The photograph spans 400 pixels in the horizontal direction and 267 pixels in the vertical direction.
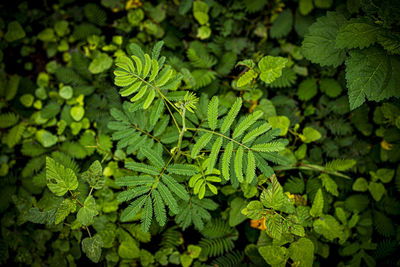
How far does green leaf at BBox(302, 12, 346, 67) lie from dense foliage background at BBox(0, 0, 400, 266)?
0.5 inches

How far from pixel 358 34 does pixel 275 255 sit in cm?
176

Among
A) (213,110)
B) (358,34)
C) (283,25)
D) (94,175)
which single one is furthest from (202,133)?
(283,25)

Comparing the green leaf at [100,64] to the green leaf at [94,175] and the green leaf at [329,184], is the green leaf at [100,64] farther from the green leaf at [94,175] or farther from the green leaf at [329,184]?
the green leaf at [329,184]

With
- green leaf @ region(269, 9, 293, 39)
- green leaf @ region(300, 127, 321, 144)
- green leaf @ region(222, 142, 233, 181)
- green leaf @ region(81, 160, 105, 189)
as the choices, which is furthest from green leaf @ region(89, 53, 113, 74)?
green leaf @ region(300, 127, 321, 144)

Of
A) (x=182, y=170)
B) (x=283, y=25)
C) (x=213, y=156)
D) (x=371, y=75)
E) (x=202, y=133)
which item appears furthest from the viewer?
(x=283, y=25)

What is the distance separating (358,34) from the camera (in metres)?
1.77

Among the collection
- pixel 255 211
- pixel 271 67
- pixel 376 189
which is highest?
pixel 271 67

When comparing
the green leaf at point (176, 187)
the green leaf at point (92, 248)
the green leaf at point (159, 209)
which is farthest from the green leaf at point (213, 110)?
the green leaf at point (92, 248)

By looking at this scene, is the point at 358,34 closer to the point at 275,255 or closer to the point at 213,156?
the point at 213,156

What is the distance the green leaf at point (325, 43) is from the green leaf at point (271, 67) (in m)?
0.40

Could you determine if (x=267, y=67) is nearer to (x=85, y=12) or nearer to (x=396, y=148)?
(x=396, y=148)

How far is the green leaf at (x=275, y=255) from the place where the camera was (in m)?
1.80

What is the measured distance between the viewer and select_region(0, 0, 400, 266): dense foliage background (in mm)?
1732

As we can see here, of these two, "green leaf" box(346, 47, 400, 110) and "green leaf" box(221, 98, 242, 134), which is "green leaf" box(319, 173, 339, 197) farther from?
"green leaf" box(221, 98, 242, 134)
